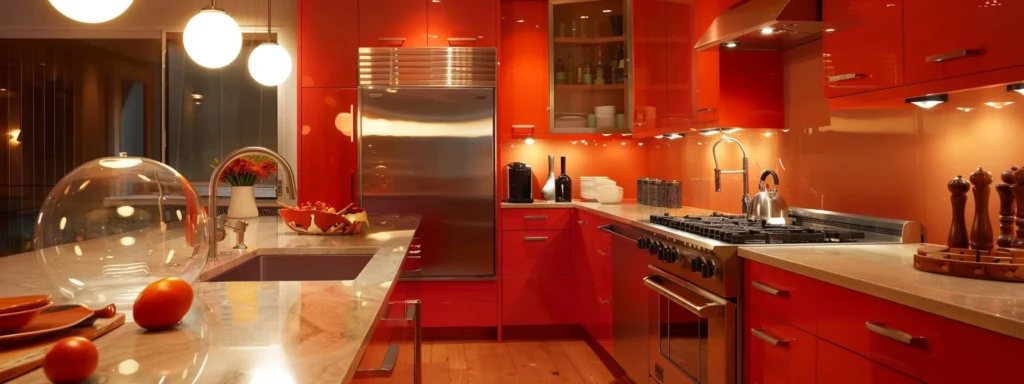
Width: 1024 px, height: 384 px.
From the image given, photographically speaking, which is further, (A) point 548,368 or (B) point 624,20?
(B) point 624,20

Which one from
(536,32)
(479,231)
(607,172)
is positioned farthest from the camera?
(607,172)

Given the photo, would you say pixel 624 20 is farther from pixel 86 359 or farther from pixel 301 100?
pixel 86 359

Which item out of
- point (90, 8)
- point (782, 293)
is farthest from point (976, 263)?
point (90, 8)

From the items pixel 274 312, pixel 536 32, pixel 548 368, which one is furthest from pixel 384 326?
pixel 536 32

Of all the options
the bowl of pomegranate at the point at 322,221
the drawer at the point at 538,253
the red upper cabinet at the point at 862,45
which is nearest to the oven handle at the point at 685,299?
the red upper cabinet at the point at 862,45

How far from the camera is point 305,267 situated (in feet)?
7.84

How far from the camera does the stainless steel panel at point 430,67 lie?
4.57m

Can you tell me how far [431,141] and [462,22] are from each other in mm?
803

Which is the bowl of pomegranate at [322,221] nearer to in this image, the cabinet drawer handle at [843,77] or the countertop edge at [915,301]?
the countertop edge at [915,301]

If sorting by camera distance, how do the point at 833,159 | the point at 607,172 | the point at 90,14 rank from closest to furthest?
the point at 90,14 → the point at 833,159 → the point at 607,172

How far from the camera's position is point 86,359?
861mm

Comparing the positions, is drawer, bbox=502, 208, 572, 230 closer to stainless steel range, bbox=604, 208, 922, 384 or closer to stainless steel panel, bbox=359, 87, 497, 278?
stainless steel panel, bbox=359, 87, 497, 278

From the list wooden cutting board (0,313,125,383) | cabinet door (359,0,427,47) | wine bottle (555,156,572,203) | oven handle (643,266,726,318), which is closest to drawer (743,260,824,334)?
oven handle (643,266,726,318)

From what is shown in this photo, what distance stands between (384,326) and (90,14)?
2.95 ft
